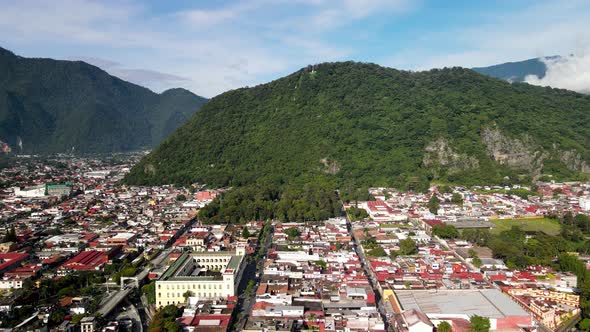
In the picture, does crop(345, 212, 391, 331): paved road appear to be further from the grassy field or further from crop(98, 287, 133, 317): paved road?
crop(98, 287, 133, 317): paved road

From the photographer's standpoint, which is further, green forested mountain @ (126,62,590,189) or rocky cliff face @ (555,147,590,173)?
rocky cliff face @ (555,147,590,173)

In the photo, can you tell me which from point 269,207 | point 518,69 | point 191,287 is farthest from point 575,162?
point 518,69

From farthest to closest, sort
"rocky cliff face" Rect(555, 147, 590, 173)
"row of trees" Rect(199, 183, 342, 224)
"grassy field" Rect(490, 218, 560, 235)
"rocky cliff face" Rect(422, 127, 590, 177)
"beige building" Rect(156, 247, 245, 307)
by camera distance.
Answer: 1. "rocky cliff face" Rect(555, 147, 590, 173)
2. "rocky cliff face" Rect(422, 127, 590, 177)
3. "row of trees" Rect(199, 183, 342, 224)
4. "grassy field" Rect(490, 218, 560, 235)
5. "beige building" Rect(156, 247, 245, 307)

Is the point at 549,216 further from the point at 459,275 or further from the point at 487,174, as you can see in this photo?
the point at 459,275

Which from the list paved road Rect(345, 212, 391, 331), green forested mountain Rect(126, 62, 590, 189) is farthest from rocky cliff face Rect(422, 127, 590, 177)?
paved road Rect(345, 212, 391, 331)

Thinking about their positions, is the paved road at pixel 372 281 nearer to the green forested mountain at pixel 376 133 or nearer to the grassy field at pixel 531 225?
the grassy field at pixel 531 225

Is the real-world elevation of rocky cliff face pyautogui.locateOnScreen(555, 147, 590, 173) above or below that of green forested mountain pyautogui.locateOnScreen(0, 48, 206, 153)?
below
